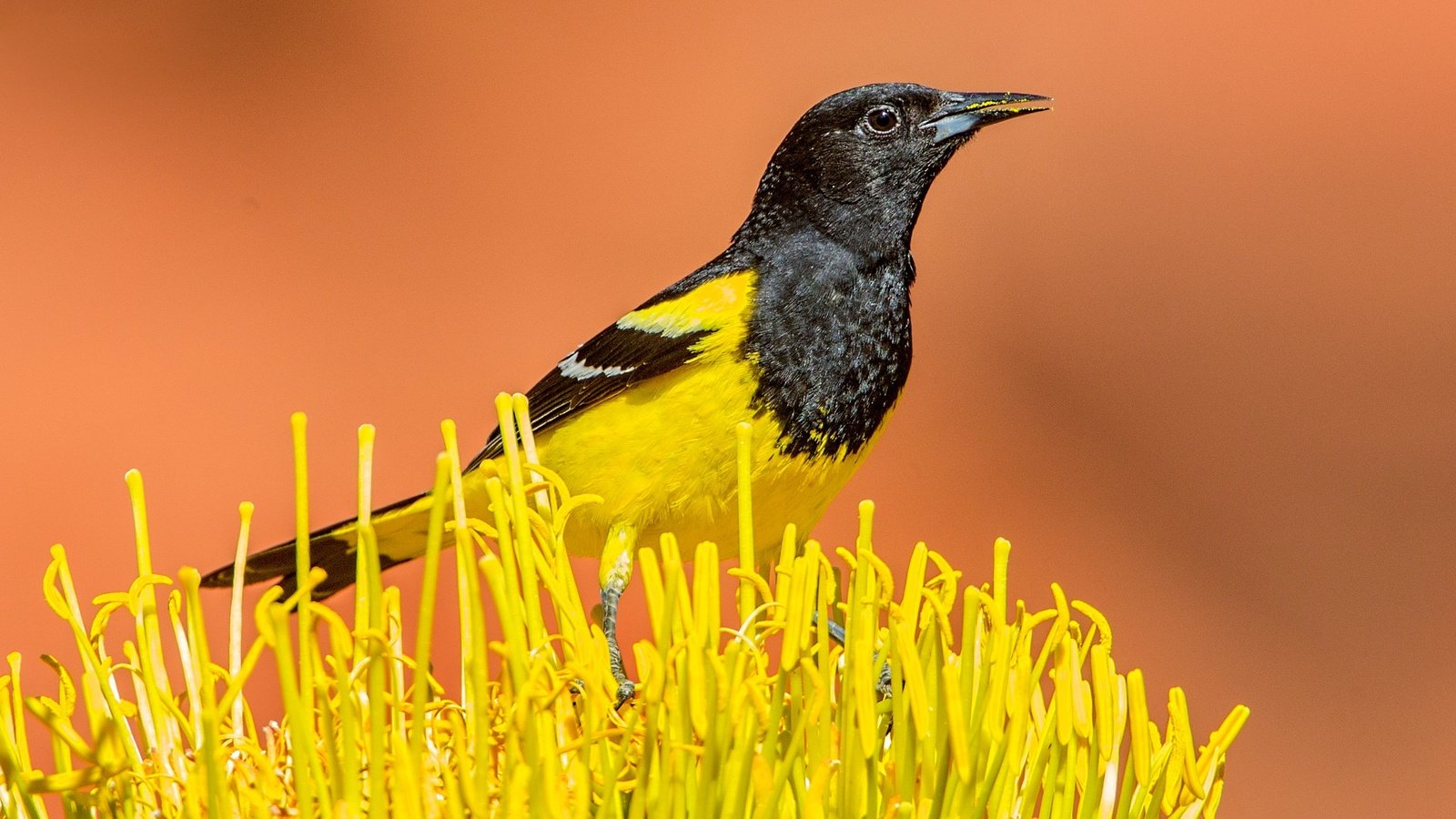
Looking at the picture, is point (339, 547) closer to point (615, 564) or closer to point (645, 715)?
point (615, 564)

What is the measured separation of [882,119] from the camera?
6.44 feet

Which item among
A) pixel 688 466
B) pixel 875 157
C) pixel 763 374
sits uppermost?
pixel 875 157

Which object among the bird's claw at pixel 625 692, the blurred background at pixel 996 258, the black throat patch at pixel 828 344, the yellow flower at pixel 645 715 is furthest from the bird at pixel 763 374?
the blurred background at pixel 996 258

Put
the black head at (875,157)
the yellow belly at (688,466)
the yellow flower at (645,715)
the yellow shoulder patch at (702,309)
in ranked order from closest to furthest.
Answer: the yellow flower at (645,715), the yellow belly at (688,466), the yellow shoulder patch at (702,309), the black head at (875,157)

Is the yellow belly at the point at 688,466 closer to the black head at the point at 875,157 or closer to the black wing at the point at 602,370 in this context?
the black wing at the point at 602,370

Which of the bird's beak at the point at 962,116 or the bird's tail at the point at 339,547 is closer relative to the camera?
the bird's tail at the point at 339,547

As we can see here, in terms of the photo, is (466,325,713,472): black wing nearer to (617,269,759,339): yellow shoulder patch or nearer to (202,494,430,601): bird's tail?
(617,269,759,339): yellow shoulder patch

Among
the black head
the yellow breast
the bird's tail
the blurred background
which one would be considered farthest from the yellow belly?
the blurred background

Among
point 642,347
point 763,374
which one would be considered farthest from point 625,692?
point 642,347

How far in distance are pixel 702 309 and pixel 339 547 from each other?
22.7 inches

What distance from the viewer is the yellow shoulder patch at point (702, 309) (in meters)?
1.79

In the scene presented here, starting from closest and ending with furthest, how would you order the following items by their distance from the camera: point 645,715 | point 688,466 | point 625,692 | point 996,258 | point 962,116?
point 645,715, point 625,692, point 688,466, point 962,116, point 996,258

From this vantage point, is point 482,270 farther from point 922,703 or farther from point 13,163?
Answer: point 922,703

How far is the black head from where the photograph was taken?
1.93 m
